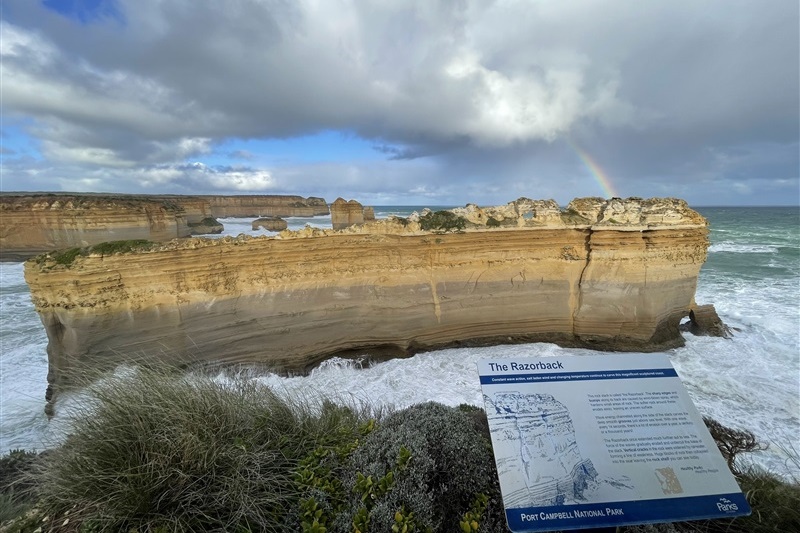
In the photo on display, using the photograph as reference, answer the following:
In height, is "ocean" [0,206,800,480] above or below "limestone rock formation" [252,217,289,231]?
below

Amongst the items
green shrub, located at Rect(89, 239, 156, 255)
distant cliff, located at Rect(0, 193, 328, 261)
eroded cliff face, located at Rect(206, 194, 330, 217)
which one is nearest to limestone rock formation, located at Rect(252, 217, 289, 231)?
distant cliff, located at Rect(0, 193, 328, 261)

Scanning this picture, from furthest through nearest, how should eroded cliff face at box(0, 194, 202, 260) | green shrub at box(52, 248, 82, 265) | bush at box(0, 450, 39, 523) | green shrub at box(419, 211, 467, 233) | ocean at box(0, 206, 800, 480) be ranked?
eroded cliff face at box(0, 194, 202, 260), green shrub at box(419, 211, 467, 233), green shrub at box(52, 248, 82, 265), ocean at box(0, 206, 800, 480), bush at box(0, 450, 39, 523)

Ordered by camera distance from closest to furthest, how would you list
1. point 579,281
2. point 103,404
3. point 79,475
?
point 79,475 < point 103,404 < point 579,281

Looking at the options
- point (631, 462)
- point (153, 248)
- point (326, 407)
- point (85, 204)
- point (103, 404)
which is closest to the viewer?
point (631, 462)

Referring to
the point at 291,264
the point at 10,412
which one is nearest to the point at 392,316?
the point at 291,264

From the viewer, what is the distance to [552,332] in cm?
940

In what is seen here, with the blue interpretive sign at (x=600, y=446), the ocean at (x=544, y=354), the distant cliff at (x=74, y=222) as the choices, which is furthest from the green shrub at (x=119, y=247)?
the distant cliff at (x=74, y=222)

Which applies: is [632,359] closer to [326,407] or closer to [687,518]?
[687,518]

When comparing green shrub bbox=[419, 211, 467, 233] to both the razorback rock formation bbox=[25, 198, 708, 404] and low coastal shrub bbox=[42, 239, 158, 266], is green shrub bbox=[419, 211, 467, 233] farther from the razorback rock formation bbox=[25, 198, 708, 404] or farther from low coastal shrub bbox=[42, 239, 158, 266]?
low coastal shrub bbox=[42, 239, 158, 266]

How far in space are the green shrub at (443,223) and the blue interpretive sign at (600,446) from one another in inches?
265

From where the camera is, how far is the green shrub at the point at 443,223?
9.11m

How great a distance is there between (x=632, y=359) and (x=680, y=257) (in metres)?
8.65

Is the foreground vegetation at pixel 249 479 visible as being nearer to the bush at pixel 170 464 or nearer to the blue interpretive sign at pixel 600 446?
the bush at pixel 170 464

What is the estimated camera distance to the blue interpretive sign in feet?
6.35
